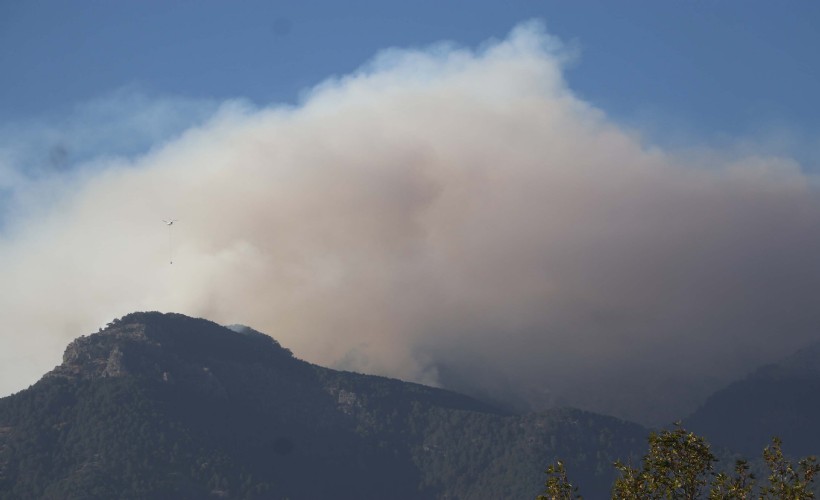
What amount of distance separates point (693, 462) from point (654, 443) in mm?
6990

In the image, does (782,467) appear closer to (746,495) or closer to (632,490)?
(746,495)

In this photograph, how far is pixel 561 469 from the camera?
606 feet

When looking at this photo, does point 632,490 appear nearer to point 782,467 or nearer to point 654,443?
point 654,443

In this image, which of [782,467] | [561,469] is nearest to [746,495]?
[782,467]

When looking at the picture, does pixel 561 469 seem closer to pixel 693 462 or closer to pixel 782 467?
pixel 693 462

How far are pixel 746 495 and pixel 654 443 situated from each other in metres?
15.2

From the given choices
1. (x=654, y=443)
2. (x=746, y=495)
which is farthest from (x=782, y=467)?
(x=654, y=443)

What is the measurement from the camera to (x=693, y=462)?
177 m

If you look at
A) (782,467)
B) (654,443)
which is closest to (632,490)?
(654,443)

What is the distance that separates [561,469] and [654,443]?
16455 mm

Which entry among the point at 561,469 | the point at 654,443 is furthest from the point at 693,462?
the point at 561,469

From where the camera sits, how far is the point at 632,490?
176m

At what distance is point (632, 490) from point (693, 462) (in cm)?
1013
